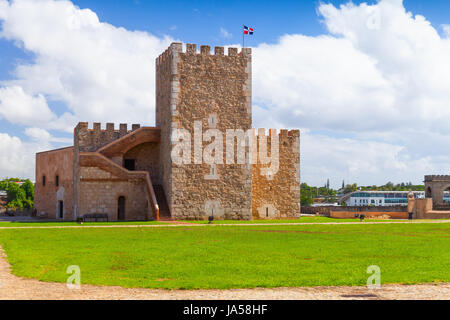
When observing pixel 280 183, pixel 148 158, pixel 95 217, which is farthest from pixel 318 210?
pixel 95 217

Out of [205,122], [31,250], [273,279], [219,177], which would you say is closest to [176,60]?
[205,122]

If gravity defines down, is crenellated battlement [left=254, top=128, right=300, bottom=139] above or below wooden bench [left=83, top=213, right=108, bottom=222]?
above

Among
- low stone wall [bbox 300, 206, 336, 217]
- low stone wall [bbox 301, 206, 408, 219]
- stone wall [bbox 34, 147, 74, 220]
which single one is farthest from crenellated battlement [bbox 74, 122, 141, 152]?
low stone wall [bbox 300, 206, 336, 217]

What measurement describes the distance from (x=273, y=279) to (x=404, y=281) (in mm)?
2756

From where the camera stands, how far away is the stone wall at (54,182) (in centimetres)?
4066

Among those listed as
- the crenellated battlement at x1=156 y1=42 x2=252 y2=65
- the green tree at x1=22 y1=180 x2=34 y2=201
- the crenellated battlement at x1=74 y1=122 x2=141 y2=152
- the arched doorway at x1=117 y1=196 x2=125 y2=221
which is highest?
the crenellated battlement at x1=156 y1=42 x2=252 y2=65

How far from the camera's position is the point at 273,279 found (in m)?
11.0

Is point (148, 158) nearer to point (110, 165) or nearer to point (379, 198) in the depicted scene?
point (110, 165)

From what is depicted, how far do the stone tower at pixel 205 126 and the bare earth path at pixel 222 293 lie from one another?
25.2m

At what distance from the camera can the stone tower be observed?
35594mm

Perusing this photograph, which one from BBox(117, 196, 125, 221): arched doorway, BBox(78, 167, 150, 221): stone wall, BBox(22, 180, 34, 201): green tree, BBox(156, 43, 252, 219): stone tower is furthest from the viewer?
BBox(22, 180, 34, 201): green tree

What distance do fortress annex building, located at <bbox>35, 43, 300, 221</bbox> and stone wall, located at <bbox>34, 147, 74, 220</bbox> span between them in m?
1.24

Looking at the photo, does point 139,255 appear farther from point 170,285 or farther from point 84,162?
point 84,162

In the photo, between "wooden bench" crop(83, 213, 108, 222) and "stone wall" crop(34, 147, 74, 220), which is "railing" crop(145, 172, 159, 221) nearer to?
"wooden bench" crop(83, 213, 108, 222)
